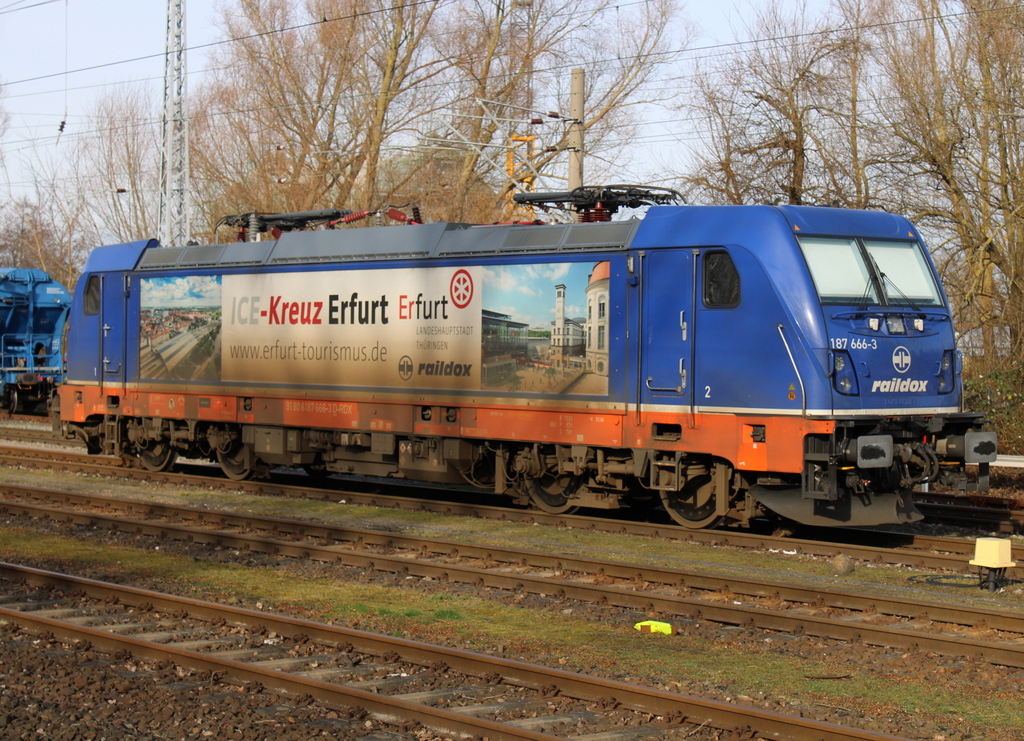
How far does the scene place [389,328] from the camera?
1507 centimetres

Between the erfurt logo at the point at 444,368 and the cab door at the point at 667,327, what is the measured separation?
2.68 metres

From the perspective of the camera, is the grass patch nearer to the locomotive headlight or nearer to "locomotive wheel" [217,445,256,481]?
the locomotive headlight

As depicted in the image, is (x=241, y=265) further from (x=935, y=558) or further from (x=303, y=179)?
(x=303, y=179)

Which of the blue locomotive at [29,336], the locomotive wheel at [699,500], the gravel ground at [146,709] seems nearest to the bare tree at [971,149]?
the locomotive wheel at [699,500]

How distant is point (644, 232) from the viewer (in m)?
12.5

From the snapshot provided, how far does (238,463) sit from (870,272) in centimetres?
1051

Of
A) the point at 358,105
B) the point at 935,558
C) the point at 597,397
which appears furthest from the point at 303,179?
the point at 935,558

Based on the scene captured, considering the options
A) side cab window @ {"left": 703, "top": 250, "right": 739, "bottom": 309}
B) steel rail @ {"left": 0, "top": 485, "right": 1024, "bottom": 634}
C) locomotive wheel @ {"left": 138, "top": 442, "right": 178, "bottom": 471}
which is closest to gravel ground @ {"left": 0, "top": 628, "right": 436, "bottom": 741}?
steel rail @ {"left": 0, "top": 485, "right": 1024, "bottom": 634}

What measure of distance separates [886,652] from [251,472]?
12229 mm

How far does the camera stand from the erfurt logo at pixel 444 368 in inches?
560

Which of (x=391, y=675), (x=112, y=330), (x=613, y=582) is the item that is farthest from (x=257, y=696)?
(x=112, y=330)

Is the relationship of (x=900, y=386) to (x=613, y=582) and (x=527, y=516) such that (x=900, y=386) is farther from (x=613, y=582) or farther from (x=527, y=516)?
(x=527, y=516)

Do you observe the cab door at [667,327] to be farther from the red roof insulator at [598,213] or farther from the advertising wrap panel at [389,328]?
the red roof insulator at [598,213]

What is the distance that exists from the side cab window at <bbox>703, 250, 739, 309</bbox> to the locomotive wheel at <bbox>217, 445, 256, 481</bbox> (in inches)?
341
